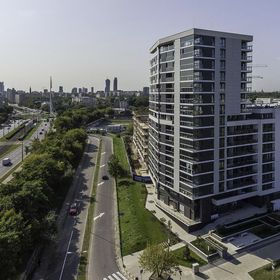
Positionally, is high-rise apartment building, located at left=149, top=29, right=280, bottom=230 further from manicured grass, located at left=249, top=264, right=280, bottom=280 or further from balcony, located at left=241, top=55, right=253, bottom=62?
manicured grass, located at left=249, top=264, right=280, bottom=280

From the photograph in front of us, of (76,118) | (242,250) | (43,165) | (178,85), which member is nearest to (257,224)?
(242,250)

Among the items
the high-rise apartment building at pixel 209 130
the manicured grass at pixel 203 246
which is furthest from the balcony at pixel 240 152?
the manicured grass at pixel 203 246

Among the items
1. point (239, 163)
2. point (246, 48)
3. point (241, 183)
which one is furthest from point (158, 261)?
point (246, 48)

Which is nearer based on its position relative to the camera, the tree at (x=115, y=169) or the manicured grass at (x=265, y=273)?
the manicured grass at (x=265, y=273)

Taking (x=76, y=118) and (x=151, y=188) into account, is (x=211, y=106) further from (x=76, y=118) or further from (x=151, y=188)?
(x=76, y=118)

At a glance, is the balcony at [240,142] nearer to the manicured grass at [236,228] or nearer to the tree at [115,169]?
the manicured grass at [236,228]

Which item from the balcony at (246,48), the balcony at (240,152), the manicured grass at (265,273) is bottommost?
the manicured grass at (265,273)

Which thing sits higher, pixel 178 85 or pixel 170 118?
pixel 178 85
